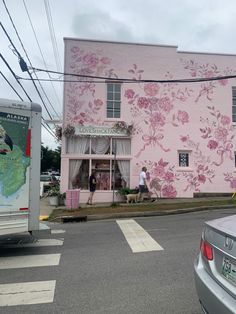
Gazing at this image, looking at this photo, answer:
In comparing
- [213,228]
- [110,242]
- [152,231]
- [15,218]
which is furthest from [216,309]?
[152,231]

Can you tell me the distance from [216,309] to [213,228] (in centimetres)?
77

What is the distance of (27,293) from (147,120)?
52.0ft

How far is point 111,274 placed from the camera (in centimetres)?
621

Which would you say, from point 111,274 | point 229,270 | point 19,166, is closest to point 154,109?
point 19,166

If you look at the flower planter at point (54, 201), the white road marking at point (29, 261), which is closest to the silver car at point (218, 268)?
the white road marking at point (29, 261)

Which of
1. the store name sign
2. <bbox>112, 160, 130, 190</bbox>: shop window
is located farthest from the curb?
the store name sign

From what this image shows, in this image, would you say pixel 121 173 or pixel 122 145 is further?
pixel 122 145

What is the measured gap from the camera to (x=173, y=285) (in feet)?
18.3

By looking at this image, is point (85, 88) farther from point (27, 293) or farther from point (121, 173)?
point (27, 293)

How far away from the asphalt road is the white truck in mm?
731

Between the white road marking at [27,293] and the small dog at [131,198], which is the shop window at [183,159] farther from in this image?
the white road marking at [27,293]

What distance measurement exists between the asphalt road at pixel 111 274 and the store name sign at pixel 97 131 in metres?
10.2

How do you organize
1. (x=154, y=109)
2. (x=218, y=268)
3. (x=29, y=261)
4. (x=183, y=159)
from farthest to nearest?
(x=183, y=159) → (x=154, y=109) → (x=29, y=261) → (x=218, y=268)

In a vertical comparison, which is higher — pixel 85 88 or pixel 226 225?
pixel 85 88
